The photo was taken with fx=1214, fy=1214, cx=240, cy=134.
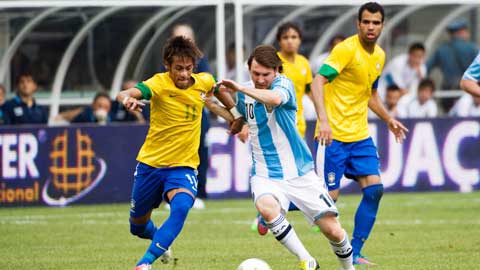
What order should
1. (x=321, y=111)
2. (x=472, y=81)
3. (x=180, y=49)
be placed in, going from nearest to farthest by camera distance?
(x=180, y=49) < (x=321, y=111) < (x=472, y=81)

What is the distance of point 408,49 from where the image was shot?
20688 millimetres

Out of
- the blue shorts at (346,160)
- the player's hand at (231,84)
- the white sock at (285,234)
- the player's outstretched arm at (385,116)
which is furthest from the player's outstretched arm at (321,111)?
the player's hand at (231,84)

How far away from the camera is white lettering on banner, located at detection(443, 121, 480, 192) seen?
1716cm

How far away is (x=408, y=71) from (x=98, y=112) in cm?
535

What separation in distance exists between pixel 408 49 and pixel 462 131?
3.70 metres

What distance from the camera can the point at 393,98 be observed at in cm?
1822

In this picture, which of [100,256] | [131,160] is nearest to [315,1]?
[131,160]

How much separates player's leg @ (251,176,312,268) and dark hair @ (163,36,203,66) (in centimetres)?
115

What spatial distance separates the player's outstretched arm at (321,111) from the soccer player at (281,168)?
43cm

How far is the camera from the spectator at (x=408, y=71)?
760 inches

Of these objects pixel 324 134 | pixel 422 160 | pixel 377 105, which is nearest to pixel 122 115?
pixel 422 160

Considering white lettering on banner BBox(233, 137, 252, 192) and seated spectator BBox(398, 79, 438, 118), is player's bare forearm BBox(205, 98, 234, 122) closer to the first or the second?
white lettering on banner BBox(233, 137, 252, 192)

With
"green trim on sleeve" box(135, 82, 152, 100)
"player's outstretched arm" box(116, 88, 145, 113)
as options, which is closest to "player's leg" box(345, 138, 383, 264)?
"green trim on sleeve" box(135, 82, 152, 100)

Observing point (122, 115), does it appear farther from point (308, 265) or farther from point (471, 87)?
point (308, 265)
